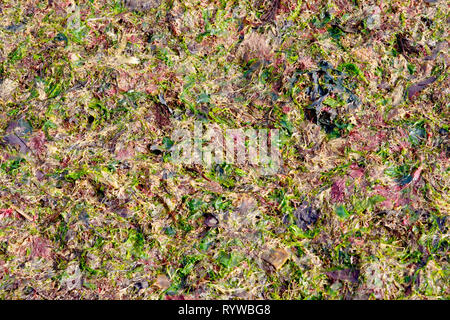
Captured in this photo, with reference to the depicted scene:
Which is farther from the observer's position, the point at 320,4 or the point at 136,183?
the point at 320,4

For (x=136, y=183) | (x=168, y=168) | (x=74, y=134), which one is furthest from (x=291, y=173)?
(x=74, y=134)

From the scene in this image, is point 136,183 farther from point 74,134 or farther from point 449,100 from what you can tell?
point 449,100

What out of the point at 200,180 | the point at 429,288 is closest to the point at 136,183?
the point at 200,180

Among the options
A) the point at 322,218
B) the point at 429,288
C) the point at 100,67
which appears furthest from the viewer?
the point at 100,67

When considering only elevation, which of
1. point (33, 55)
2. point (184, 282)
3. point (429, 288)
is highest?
point (33, 55)

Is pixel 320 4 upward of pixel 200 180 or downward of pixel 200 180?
upward

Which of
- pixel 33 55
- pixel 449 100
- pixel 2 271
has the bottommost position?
pixel 2 271

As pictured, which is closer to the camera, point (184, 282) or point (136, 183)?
point (184, 282)

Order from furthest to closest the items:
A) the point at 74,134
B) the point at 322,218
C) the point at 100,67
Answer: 1. the point at 100,67
2. the point at 74,134
3. the point at 322,218

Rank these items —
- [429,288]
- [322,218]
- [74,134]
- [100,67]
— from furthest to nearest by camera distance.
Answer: [100,67] < [74,134] < [322,218] < [429,288]

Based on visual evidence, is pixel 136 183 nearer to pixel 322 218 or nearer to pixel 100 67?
pixel 100 67
